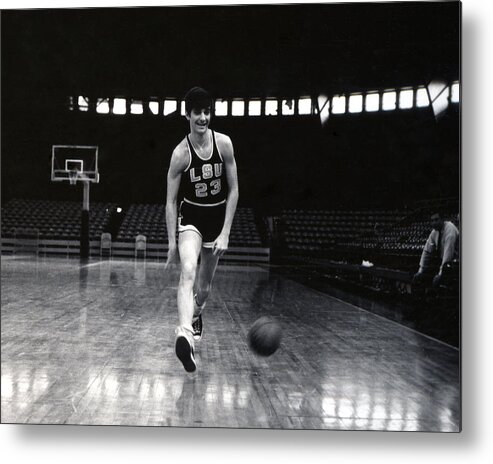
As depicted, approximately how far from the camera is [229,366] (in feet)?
10.2

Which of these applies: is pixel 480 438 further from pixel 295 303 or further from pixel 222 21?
pixel 222 21

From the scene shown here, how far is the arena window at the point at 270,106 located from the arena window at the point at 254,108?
0.14ft

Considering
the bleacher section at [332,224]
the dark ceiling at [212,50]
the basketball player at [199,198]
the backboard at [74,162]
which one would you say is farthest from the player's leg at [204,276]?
the dark ceiling at [212,50]

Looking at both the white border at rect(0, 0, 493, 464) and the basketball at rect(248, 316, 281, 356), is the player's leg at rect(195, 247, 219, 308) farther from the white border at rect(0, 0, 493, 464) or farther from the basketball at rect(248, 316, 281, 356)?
the white border at rect(0, 0, 493, 464)

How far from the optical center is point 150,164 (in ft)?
10.8

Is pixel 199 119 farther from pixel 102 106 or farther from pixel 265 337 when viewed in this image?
pixel 265 337

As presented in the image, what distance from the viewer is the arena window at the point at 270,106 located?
3.34 m

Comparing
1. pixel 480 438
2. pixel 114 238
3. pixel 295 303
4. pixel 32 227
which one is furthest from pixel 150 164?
→ pixel 480 438

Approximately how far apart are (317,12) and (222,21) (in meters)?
0.49

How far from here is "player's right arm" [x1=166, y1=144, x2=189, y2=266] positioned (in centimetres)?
321

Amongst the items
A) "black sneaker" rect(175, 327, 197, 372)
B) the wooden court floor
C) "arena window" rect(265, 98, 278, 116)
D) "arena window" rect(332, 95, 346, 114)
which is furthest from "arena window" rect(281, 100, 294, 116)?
"black sneaker" rect(175, 327, 197, 372)

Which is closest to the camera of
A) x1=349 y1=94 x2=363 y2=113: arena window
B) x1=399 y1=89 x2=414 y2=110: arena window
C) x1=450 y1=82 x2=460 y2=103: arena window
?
x1=450 y1=82 x2=460 y2=103: arena window

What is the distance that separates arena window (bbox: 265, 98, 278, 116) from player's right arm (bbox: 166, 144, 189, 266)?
51 cm

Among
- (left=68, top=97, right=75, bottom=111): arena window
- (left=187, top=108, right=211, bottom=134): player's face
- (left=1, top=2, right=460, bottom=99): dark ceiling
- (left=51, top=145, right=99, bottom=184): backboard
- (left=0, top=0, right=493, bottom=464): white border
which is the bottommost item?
(left=0, top=0, right=493, bottom=464): white border
